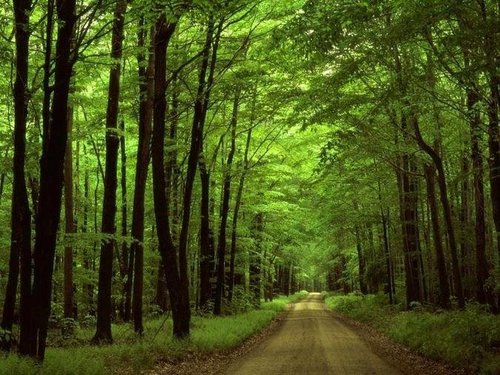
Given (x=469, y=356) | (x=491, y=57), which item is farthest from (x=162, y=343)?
(x=491, y=57)

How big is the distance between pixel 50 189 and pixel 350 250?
113 ft

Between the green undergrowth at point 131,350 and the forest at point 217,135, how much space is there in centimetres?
8

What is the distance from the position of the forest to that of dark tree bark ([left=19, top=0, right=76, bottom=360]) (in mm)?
29

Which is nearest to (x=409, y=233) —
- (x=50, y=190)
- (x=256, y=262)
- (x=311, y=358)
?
(x=311, y=358)

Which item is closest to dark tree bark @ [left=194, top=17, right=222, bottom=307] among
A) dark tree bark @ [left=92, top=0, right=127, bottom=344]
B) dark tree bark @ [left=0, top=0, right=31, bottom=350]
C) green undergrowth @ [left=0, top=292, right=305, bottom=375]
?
dark tree bark @ [left=92, top=0, right=127, bottom=344]

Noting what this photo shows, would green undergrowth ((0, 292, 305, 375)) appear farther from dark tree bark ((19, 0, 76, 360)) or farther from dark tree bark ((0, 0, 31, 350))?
dark tree bark ((0, 0, 31, 350))

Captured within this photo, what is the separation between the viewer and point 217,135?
2241 centimetres

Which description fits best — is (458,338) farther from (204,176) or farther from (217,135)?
(217,135)

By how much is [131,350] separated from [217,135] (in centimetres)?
1321

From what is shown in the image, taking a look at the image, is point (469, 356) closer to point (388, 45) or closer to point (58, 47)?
point (388, 45)

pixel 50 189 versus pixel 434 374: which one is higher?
pixel 50 189

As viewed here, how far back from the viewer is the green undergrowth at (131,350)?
25.9 ft

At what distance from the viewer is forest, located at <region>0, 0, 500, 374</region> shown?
339 inches

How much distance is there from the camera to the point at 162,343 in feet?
40.6
